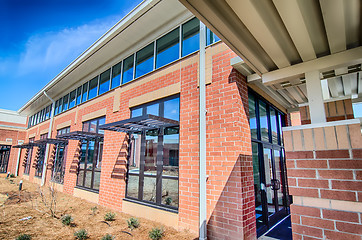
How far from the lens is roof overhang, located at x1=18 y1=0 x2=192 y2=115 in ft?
19.4

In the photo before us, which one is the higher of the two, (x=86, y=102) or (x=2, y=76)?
(x=2, y=76)

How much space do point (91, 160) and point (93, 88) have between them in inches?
149

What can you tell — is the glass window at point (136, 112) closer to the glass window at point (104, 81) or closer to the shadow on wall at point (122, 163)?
the shadow on wall at point (122, 163)

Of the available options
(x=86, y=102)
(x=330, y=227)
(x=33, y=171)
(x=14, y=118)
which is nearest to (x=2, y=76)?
(x=14, y=118)

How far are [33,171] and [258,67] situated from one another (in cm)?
1866

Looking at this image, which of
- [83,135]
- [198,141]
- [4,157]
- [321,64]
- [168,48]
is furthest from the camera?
[4,157]

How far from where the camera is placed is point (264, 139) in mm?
5895

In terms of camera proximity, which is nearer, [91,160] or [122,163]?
[122,163]

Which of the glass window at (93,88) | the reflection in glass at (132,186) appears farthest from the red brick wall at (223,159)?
the glass window at (93,88)

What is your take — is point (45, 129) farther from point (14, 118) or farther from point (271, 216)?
point (271, 216)

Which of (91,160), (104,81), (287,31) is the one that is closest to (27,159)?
(91,160)

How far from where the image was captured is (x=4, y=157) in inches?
824

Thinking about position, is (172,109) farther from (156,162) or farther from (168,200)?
(168,200)

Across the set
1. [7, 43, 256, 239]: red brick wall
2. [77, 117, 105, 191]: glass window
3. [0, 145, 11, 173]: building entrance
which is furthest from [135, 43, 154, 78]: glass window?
[0, 145, 11, 173]: building entrance
